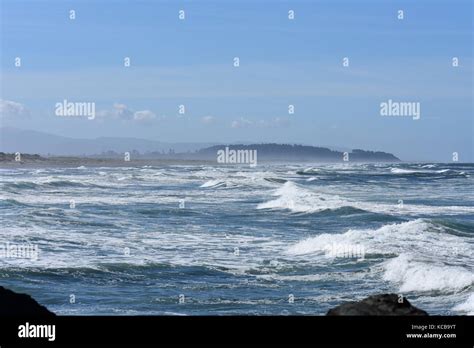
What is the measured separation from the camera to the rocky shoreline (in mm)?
8391

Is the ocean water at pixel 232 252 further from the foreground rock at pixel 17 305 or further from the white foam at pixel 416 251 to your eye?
the foreground rock at pixel 17 305

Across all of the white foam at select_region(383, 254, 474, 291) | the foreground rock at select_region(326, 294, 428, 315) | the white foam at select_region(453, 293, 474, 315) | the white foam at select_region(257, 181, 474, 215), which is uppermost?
the white foam at select_region(257, 181, 474, 215)

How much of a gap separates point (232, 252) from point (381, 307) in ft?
38.8

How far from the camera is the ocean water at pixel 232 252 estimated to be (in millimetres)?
14594

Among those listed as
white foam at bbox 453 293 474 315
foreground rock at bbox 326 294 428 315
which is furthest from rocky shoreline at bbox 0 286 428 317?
white foam at bbox 453 293 474 315

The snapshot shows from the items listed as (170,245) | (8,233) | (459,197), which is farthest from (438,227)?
(459,197)

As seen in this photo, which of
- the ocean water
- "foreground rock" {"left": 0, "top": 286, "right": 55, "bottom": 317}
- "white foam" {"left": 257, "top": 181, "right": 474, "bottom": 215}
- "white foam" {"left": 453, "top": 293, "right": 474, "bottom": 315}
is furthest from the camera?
"white foam" {"left": 257, "top": 181, "right": 474, "bottom": 215}

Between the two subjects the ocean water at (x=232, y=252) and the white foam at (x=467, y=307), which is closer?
the white foam at (x=467, y=307)

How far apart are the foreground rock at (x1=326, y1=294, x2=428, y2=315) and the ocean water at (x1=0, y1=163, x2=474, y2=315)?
447cm

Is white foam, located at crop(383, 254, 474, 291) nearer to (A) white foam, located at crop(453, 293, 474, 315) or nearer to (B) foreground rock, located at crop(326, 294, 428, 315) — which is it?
(A) white foam, located at crop(453, 293, 474, 315)
